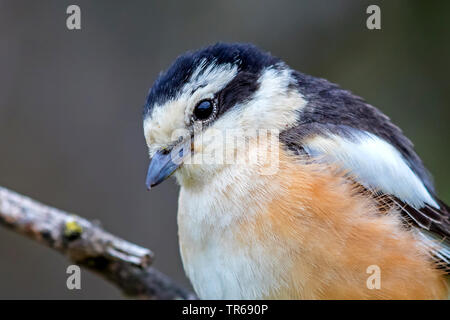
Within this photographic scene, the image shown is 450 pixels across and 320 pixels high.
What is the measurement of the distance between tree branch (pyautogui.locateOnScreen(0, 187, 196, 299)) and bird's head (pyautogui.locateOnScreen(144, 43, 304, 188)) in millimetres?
654

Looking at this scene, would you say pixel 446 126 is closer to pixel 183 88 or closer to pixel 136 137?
pixel 136 137

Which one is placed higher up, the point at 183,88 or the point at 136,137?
the point at 136,137

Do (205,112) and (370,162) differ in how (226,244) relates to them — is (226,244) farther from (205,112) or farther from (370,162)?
(370,162)

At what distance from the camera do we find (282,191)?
149 inches

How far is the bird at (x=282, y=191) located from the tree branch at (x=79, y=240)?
43cm

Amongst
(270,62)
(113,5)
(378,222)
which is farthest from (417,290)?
(113,5)

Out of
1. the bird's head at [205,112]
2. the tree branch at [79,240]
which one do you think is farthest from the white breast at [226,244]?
the tree branch at [79,240]

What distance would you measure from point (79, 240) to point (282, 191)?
4.81ft

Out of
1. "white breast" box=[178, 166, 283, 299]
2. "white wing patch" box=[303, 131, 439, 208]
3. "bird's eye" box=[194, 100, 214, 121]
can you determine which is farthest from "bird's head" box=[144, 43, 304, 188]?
"white wing patch" box=[303, 131, 439, 208]

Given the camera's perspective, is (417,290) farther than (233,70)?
No

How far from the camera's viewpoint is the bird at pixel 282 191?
3699mm

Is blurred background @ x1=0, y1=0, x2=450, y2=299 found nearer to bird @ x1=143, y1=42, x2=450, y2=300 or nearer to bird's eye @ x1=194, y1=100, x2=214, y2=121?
bird @ x1=143, y1=42, x2=450, y2=300

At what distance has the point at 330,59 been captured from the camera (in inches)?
295

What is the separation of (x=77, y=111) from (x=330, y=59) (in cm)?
291
